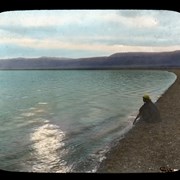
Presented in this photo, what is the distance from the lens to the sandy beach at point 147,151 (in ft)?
22.5

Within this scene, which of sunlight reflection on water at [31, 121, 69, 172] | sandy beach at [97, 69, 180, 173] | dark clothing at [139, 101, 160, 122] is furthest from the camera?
dark clothing at [139, 101, 160, 122]

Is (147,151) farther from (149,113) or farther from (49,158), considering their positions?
(149,113)

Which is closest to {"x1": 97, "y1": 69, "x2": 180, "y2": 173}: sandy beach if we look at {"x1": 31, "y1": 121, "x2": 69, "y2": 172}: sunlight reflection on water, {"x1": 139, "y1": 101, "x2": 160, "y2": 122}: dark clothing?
{"x1": 139, "y1": 101, "x2": 160, "y2": 122}: dark clothing

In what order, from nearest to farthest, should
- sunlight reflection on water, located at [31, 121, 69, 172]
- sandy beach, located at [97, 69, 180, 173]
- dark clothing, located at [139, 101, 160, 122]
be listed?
sandy beach, located at [97, 69, 180, 173] → sunlight reflection on water, located at [31, 121, 69, 172] → dark clothing, located at [139, 101, 160, 122]

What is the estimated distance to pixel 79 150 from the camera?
11.1 meters

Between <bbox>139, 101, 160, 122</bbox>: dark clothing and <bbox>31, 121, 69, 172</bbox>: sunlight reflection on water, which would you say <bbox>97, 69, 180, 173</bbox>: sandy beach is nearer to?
<bbox>139, 101, 160, 122</bbox>: dark clothing

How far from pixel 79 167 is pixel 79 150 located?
2.55 metres

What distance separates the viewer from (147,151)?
8.65 m

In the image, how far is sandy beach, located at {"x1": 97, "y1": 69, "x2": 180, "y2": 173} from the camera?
6859 mm

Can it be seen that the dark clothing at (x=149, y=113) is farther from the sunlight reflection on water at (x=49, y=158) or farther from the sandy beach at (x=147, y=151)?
the sunlight reflection on water at (x=49, y=158)

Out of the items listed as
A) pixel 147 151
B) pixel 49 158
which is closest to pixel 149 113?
pixel 147 151
